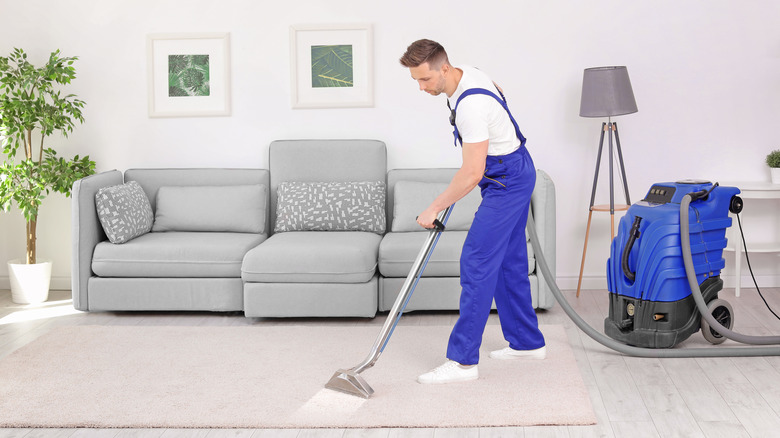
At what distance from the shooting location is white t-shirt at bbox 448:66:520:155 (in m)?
2.83

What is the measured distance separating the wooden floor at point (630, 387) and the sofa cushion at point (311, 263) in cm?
24

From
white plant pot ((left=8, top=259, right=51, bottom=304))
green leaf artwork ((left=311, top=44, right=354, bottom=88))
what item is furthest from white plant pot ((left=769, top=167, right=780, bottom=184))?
white plant pot ((left=8, top=259, right=51, bottom=304))

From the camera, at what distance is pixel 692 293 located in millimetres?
3277

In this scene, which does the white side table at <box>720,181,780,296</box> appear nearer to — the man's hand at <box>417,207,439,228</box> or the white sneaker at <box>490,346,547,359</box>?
the white sneaker at <box>490,346,547,359</box>

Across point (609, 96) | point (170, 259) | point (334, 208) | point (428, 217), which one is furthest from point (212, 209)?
point (609, 96)

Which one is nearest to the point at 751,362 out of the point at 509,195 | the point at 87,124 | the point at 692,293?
the point at 692,293

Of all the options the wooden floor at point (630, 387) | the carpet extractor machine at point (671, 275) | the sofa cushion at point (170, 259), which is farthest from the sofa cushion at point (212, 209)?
the carpet extractor machine at point (671, 275)

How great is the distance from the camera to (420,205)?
439cm

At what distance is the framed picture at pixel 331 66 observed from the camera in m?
4.75

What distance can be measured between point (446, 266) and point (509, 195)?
3.49ft

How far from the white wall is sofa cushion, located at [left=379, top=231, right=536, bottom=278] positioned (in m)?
0.88

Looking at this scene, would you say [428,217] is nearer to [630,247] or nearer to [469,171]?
[469,171]

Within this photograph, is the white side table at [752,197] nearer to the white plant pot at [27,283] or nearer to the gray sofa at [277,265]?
the gray sofa at [277,265]

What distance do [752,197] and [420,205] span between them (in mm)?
1790
